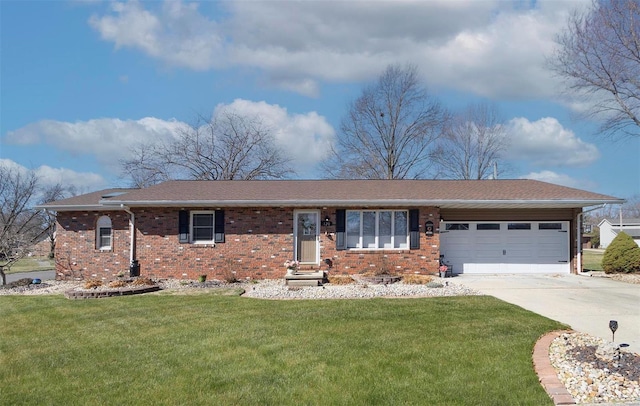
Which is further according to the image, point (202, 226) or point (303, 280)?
point (202, 226)

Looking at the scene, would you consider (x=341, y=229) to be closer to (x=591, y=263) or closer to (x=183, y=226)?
(x=183, y=226)

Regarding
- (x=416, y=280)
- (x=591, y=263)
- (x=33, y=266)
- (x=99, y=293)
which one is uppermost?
(x=416, y=280)

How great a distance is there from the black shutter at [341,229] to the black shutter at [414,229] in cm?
217

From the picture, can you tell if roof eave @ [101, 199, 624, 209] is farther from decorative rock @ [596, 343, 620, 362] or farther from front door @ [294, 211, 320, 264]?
decorative rock @ [596, 343, 620, 362]

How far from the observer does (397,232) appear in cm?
1648

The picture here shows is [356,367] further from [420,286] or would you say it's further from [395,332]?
[420,286]

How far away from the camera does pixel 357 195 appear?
16.5 m

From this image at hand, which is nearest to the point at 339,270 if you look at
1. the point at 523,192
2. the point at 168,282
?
the point at 168,282

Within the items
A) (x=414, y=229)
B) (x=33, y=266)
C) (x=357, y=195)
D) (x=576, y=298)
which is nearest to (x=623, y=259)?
(x=576, y=298)

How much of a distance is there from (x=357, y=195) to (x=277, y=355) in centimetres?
1024

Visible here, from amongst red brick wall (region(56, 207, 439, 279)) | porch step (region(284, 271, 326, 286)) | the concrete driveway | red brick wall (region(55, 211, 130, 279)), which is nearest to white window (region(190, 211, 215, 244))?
red brick wall (region(56, 207, 439, 279))

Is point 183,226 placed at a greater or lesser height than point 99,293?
greater

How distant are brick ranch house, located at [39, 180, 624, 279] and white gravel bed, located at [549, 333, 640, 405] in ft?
31.2

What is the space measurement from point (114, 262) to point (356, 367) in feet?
43.3
